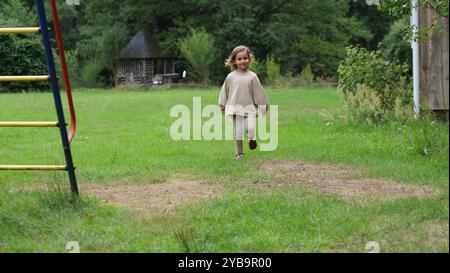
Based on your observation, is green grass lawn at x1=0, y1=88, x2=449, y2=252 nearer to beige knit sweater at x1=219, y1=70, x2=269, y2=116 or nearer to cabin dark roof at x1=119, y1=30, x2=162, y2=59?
beige knit sweater at x1=219, y1=70, x2=269, y2=116

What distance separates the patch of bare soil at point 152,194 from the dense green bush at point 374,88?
20.9 feet

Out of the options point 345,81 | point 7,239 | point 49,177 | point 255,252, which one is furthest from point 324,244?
point 345,81

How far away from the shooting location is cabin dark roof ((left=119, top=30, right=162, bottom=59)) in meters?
42.8

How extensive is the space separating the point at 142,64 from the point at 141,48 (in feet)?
3.71

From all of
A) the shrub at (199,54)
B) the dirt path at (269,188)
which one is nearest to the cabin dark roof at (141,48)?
the shrub at (199,54)

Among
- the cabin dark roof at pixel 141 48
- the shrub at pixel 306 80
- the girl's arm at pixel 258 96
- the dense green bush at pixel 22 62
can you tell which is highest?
the cabin dark roof at pixel 141 48

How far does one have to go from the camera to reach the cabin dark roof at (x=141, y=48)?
4281 centimetres

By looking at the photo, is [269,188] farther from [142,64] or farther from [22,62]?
[142,64]

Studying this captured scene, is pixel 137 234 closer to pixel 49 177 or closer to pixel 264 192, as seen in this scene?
pixel 264 192

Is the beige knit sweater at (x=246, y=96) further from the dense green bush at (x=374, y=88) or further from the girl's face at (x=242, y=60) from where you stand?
the dense green bush at (x=374, y=88)

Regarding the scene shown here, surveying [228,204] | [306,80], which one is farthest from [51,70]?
[306,80]

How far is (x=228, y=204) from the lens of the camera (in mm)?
6418

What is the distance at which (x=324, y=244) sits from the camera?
16.8 feet

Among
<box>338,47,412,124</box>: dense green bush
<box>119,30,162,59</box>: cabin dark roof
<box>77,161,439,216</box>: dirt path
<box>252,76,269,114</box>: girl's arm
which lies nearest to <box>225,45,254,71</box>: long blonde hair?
<box>252,76,269,114</box>: girl's arm
